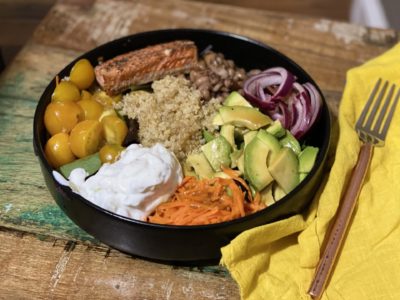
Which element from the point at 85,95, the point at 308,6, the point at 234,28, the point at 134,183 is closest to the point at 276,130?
the point at 134,183

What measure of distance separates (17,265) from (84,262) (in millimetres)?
144

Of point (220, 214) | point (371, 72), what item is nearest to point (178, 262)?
point (220, 214)

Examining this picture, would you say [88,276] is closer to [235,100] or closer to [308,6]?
[235,100]

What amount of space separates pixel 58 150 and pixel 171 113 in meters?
0.29

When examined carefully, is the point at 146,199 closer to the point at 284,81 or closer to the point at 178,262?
the point at 178,262

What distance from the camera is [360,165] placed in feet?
4.51

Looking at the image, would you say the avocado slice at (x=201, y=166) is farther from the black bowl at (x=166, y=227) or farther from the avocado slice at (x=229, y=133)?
the black bowl at (x=166, y=227)

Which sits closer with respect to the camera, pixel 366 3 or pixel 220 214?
pixel 220 214

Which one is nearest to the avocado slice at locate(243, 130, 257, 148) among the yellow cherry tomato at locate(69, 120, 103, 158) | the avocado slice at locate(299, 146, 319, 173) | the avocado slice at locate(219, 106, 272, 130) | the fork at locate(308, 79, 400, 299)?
the avocado slice at locate(219, 106, 272, 130)

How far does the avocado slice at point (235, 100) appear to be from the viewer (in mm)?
1414

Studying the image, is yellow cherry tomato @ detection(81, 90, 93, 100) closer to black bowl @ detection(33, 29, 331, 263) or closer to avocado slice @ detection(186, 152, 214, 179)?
black bowl @ detection(33, 29, 331, 263)

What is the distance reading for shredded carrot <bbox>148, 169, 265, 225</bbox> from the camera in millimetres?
1168

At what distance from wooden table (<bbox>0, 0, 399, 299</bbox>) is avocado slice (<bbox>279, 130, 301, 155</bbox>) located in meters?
0.34

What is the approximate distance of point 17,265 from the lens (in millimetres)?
1207
